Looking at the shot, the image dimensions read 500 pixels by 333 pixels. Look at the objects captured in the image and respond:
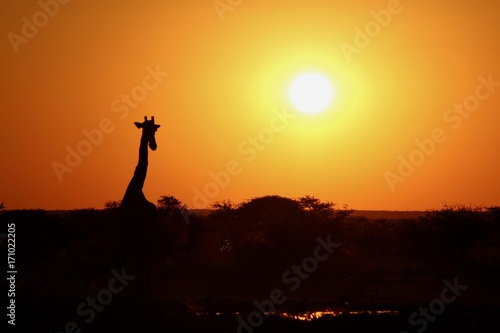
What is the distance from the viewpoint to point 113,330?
739 inches

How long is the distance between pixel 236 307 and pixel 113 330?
564 centimetres

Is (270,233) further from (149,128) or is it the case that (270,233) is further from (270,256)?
(149,128)

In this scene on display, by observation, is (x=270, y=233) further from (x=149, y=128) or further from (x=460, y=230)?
(x=149, y=128)

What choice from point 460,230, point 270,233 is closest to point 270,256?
point 270,233

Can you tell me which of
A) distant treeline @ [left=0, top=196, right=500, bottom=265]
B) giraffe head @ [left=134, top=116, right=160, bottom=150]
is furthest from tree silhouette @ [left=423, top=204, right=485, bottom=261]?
giraffe head @ [left=134, top=116, right=160, bottom=150]

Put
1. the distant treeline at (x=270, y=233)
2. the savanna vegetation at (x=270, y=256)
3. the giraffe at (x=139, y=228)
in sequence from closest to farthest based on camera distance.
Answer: the giraffe at (x=139, y=228), the savanna vegetation at (x=270, y=256), the distant treeline at (x=270, y=233)

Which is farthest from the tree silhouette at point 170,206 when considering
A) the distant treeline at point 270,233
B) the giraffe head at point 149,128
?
the giraffe head at point 149,128

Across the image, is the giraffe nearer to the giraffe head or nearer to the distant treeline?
the giraffe head

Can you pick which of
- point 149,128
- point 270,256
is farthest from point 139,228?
point 270,256

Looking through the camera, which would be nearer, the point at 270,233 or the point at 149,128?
the point at 149,128

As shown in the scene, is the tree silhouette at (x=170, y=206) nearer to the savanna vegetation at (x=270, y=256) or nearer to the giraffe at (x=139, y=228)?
the savanna vegetation at (x=270, y=256)

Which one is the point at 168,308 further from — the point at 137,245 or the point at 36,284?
the point at 36,284

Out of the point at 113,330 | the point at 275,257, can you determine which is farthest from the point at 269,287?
the point at 113,330

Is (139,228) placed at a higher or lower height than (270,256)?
lower
